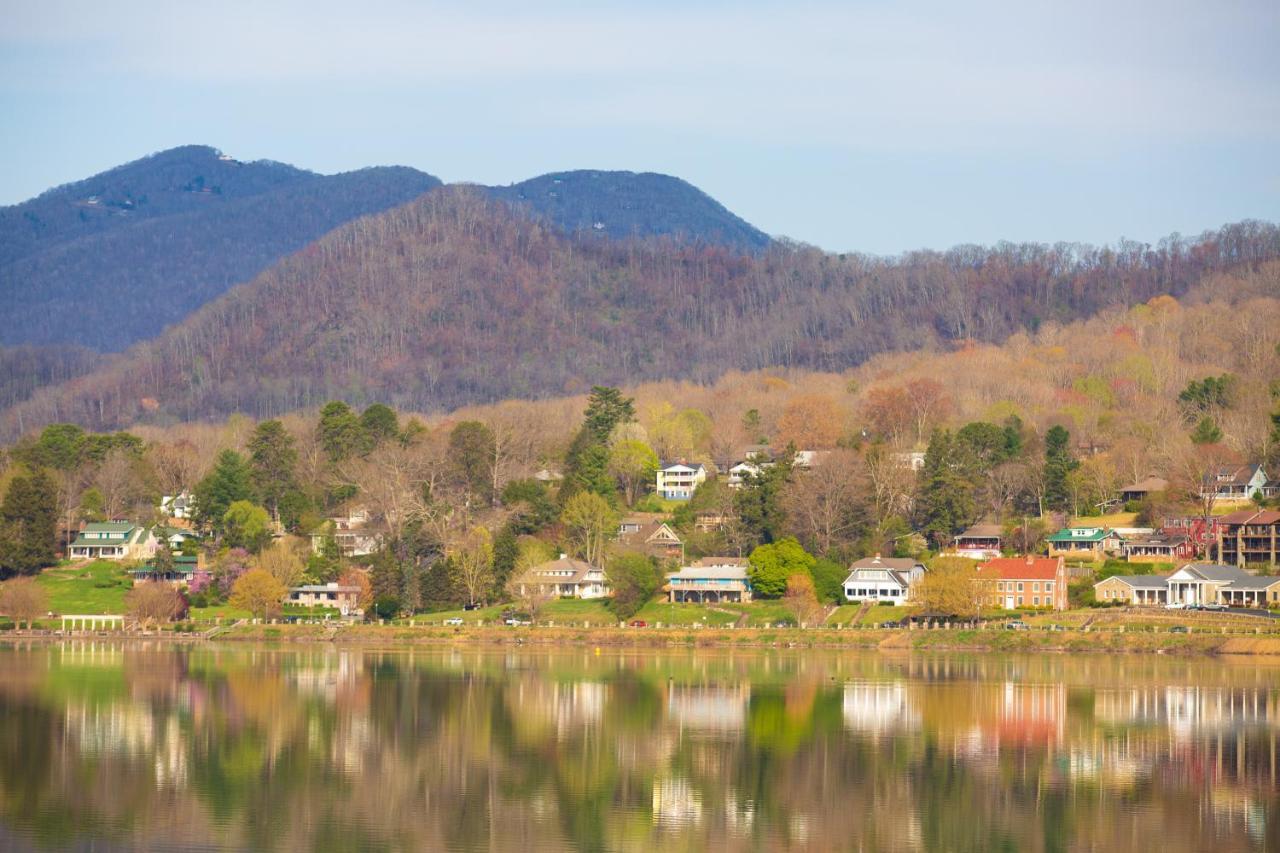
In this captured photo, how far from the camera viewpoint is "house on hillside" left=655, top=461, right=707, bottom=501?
118500 mm

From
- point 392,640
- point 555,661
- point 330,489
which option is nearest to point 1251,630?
point 555,661

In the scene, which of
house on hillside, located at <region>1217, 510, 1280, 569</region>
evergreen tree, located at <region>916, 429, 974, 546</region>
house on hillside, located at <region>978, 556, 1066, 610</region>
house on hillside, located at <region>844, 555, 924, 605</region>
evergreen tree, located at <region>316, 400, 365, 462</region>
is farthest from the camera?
evergreen tree, located at <region>316, 400, 365, 462</region>

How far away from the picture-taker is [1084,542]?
95.3 m

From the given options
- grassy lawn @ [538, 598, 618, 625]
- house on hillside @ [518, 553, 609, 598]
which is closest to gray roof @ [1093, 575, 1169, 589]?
grassy lawn @ [538, 598, 618, 625]

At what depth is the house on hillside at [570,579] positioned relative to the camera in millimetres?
91312

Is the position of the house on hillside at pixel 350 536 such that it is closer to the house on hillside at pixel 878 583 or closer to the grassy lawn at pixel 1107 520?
the house on hillside at pixel 878 583

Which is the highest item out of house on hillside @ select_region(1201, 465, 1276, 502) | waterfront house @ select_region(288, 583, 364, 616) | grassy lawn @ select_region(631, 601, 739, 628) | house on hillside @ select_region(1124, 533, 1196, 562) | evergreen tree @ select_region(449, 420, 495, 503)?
evergreen tree @ select_region(449, 420, 495, 503)

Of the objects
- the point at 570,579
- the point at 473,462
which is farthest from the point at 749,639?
the point at 473,462

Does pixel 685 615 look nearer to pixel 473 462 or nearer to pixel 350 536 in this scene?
pixel 350 536

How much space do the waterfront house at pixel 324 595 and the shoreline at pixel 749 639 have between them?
5532mm

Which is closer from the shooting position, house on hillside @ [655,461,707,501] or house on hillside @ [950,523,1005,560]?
house on hillside @ [950,523,1005,560]

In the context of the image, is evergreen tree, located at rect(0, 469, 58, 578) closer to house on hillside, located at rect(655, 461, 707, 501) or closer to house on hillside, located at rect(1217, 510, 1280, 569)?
house on hillside, located at rect(655, 461, 707, 501)

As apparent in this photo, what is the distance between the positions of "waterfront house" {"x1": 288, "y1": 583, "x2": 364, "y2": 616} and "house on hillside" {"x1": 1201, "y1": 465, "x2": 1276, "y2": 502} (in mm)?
45338

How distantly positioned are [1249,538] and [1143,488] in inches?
456
